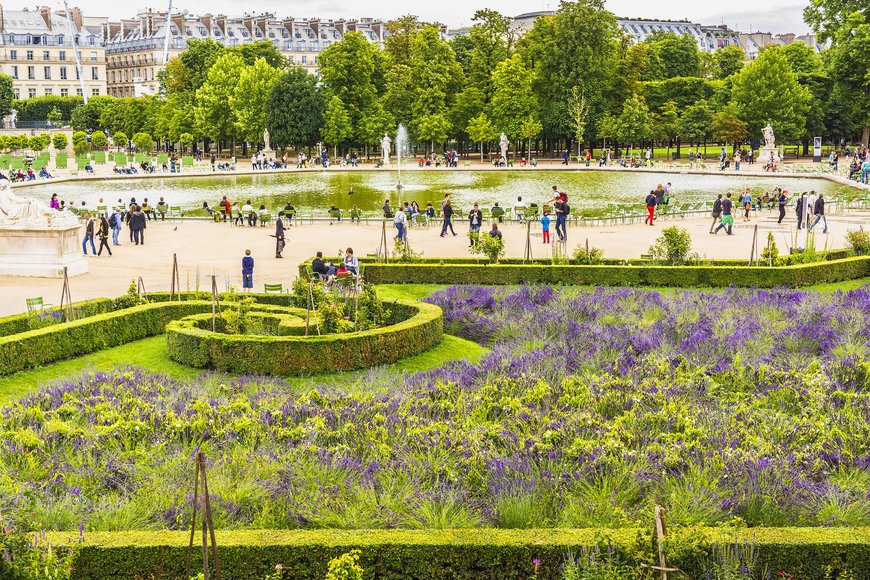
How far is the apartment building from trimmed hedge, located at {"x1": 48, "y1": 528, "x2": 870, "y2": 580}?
12876 cm

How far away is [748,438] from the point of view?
11195 millimetres

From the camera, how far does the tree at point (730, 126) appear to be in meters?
76.7

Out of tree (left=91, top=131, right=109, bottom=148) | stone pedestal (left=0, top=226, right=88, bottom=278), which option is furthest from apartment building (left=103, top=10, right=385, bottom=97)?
stone pedestal (left=0, top=226, right=88, bottom=278)

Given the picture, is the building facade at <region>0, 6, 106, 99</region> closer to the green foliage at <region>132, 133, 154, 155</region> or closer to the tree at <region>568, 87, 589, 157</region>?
the green foliage at <region>132, 133, 154, 155</region>

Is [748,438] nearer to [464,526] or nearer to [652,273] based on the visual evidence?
[464,526]

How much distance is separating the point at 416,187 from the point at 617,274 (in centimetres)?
3495

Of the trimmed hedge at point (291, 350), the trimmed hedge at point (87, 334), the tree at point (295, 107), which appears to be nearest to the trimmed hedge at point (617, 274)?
the trimmed hedge at point (87, 334)

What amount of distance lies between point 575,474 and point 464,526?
148cm

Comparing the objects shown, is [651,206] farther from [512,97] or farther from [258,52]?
[258,52]

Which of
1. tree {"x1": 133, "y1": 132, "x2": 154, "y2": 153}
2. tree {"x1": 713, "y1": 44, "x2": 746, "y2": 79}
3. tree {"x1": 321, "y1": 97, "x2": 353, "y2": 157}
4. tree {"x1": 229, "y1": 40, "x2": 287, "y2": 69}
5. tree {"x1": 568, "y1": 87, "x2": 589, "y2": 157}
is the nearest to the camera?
tree {"x1": 568, "y1": 87, "x2": 589, "y2": 157}

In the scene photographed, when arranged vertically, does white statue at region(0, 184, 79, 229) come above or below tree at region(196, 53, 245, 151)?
below

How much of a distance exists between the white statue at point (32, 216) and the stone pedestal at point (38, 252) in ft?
0.71

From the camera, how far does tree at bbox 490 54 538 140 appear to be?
76750 mm

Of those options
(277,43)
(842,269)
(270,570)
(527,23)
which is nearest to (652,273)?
(842,269)
